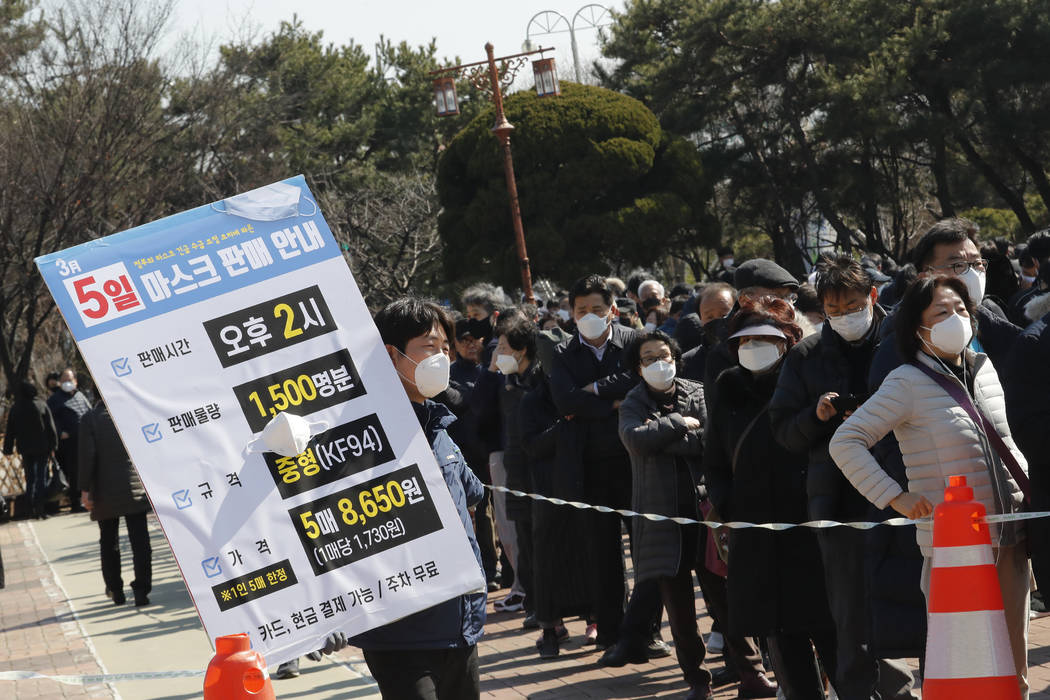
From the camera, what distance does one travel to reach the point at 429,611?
387cm

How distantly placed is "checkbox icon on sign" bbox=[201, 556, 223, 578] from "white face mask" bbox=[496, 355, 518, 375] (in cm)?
510

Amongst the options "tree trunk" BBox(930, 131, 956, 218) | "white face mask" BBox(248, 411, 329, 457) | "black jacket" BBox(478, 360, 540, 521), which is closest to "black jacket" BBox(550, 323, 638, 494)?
"black jacket" BBox(478, 360, 540, 521)

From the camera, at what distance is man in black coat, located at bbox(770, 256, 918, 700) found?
16.6 ft

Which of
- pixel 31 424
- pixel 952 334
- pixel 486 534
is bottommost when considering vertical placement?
pixel 486 534

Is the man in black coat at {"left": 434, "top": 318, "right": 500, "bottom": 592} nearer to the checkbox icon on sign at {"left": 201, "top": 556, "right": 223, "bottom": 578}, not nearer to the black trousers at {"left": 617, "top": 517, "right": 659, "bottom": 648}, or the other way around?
the black trousers at {"left": 617, "top": 517, "right": 659, "bottom": 648}

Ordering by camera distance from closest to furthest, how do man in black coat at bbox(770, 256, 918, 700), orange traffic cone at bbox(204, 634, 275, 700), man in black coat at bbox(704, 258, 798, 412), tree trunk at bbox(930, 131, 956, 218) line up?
orange traffic cone at bbox(204, 634, 275, 700) < man in black coat at bbox(770, 256, 918, 700) < man in black coat at bbox(704, 258, 798, 412) < tree trunk at bbox(930, 131, 956, 218)

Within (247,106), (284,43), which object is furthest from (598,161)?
(284,43)

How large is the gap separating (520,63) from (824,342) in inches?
689

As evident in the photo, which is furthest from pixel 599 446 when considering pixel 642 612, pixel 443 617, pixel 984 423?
pixel 443 617

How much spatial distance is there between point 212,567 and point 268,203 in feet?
3.41

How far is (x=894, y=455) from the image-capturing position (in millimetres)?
4965

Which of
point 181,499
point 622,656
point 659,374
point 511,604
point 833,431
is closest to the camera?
point 181,499

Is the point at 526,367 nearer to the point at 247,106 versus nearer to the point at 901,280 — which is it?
the point at 901,280

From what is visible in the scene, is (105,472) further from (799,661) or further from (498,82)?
(498,82)
